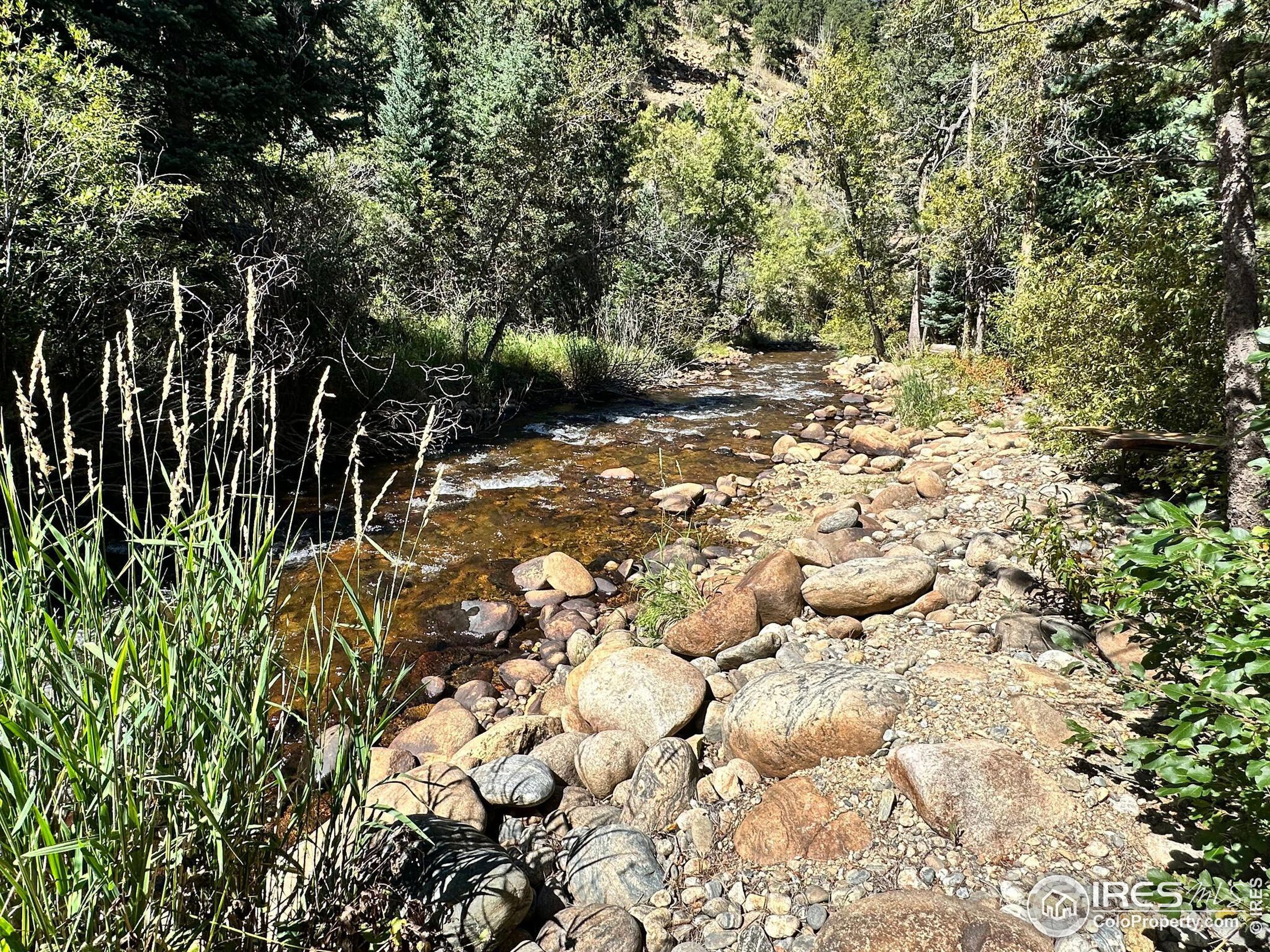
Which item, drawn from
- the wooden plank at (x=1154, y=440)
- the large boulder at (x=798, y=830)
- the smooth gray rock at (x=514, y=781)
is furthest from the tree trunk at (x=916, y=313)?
the smooth gray rock at (x=514, y=781)

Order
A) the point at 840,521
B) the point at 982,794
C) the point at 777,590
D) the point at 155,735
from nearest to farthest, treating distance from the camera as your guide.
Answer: the point at 155,735
the point at 982,794
the point at 777,590
the point at 840,521

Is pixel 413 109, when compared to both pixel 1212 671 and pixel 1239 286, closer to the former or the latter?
pixel 1239 286

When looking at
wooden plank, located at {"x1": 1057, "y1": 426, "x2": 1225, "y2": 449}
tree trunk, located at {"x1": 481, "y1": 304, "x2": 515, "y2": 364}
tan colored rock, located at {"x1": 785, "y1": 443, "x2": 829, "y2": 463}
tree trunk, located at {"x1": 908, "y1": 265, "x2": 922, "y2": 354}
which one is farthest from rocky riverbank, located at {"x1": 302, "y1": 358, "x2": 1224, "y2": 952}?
tree trunk, located at {"x1": 908, "y1": 265, "x2": 922, "y2": 354}

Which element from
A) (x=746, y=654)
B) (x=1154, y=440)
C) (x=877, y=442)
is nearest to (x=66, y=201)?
(x=746, y=654)

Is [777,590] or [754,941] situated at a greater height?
[777,590]

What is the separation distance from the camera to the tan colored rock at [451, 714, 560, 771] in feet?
11.6

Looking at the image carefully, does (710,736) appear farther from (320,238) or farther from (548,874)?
(320,238)

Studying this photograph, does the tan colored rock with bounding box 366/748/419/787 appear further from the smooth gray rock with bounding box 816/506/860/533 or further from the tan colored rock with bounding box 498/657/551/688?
the smooth gray rock with bounding box 816/506/860/533

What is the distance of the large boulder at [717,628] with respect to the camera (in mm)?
4184

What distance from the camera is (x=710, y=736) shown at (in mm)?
3434

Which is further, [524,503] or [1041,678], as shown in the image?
[524,503]

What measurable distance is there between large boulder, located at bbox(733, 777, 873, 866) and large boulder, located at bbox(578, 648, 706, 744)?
80 centimetres

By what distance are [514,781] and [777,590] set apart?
7.06 feet

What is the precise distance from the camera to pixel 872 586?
13.5ft
